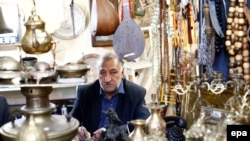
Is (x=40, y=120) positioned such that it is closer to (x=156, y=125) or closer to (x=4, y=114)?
(x=156, y=125)

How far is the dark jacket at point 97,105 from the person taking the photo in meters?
1.75

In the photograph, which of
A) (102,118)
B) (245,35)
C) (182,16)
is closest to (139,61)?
(102,118)

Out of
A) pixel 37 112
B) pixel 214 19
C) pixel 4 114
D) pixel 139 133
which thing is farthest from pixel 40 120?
pixel 4 114

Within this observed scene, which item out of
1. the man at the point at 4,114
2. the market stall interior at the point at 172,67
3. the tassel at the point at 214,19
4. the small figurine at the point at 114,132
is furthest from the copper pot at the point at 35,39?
the man at the point at 4,114

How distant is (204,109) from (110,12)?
1.39 feet

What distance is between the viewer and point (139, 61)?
224 cm

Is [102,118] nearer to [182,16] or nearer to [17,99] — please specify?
[182,16]

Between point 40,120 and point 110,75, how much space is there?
Result: 624 mm

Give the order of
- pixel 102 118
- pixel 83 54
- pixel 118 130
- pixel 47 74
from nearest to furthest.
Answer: pixel 47 74 → pixel 118 130 → pixel 102 118 → pixel 83 54

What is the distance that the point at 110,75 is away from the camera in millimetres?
1607

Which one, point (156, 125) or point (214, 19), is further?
point (214, 19)

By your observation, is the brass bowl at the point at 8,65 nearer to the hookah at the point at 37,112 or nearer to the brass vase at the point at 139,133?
the hookah at the point at 37,112

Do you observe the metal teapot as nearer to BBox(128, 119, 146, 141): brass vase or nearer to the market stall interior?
the market stall interior

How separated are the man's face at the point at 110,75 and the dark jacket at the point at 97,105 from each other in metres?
0.09
